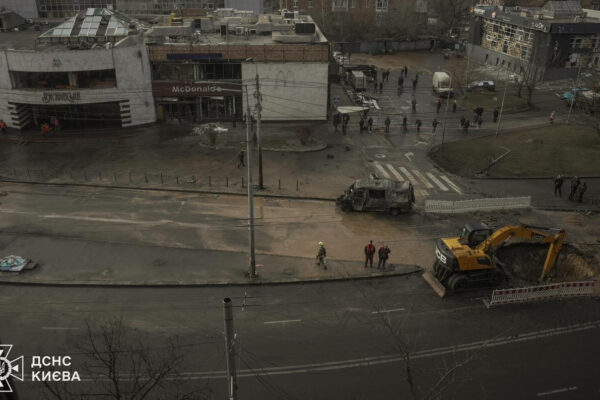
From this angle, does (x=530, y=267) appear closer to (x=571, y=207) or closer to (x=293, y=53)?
(x=571, y=207)

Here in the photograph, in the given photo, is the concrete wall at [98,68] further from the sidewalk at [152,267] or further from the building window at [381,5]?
the building window at [381,5]

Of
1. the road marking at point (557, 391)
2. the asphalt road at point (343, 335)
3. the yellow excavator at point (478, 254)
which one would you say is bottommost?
the asphalt road at point (343, 335)

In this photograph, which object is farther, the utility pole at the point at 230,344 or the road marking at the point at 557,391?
the road marking at the point at 557,391

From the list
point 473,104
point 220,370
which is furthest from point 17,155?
point 473,104

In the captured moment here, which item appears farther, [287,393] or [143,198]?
[143,198]

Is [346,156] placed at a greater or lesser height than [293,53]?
lesser

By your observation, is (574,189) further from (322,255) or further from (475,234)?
(322,255)

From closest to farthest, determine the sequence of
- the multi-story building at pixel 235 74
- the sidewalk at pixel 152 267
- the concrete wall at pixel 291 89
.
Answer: the sidewalk at pixel 152 267
the multi-story building at pixel 235 74
the concrete wall at pixel 291 89

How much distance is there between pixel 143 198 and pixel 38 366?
51.2 ft

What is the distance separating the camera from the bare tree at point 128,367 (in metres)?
16.3

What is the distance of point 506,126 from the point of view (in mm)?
47562

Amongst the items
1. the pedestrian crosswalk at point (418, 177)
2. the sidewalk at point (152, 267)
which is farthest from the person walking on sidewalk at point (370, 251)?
the pedestrian crosswalk at point (418, 177)

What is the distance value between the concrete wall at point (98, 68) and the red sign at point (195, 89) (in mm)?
977

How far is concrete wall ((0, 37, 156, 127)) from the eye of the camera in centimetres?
4188
